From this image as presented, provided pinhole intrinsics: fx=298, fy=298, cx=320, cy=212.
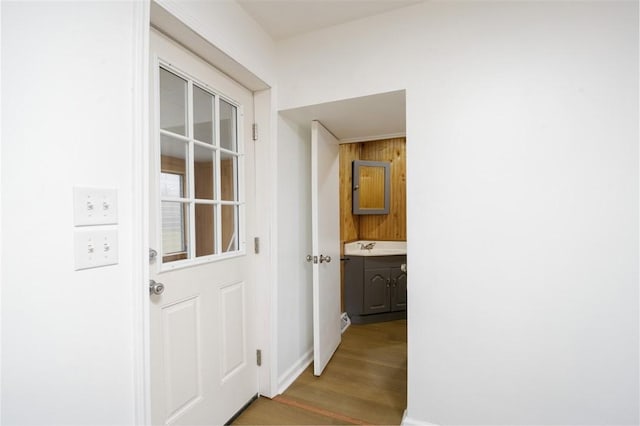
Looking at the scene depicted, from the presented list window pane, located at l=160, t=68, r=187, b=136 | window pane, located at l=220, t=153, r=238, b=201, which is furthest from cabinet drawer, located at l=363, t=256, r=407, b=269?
window pane, located at l=160, t=68, r=187, b=136

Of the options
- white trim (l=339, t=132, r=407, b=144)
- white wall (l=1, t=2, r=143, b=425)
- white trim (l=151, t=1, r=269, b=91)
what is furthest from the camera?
white trim (l=339, t=132, r=407, b=144)

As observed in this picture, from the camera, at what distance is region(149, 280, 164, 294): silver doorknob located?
1243 millimetres

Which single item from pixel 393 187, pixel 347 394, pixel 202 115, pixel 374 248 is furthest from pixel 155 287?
pixel 393 187

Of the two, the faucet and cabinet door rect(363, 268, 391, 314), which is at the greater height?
the faucet

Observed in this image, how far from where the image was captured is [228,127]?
5.78ft

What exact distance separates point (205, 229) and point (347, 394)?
142 centimetres

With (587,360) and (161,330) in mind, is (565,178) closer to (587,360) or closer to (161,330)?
(587,360)

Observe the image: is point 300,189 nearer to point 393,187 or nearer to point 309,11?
point 309,11

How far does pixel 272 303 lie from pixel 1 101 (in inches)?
60.3

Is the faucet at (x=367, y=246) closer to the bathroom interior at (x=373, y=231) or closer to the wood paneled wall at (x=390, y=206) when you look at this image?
the bathroom interior at (x=373, y=231)

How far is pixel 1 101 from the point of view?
0.77 metres

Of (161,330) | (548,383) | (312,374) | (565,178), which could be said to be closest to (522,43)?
(565,178)

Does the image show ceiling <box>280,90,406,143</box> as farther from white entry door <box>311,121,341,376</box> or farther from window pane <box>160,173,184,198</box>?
window pane <box>160,173,184,198</box>

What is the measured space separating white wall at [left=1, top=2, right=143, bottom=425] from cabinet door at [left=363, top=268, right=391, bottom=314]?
2483 mm
